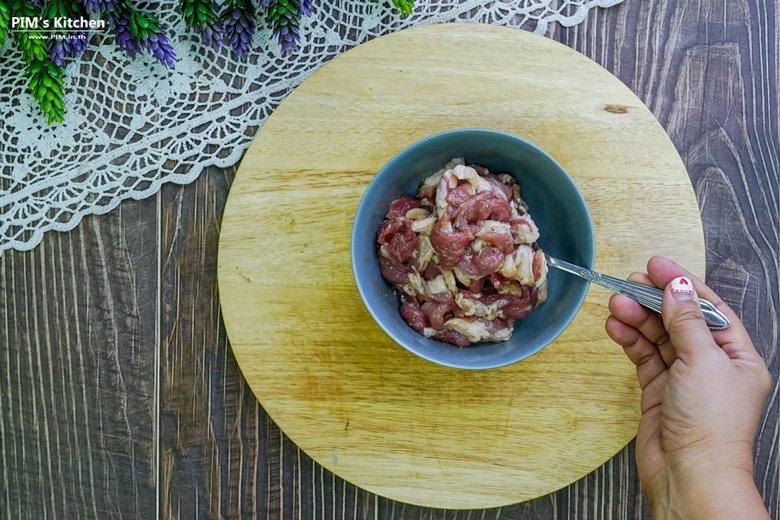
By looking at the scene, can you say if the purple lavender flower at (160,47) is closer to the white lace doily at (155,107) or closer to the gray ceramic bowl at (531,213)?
the white lace doily at (155,107)

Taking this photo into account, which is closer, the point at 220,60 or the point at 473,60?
the point at 473,60

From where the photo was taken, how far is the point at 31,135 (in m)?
2.10

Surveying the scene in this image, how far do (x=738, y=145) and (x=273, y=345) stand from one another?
1639 mm

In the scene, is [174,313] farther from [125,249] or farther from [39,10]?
[39,10]

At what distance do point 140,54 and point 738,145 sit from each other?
78.6 inches

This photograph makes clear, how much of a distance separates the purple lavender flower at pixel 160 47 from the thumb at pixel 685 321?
1.65m

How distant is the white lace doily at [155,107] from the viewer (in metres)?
2.05

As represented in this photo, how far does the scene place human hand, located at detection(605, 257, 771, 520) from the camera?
1.63 meters

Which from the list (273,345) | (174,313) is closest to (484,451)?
(273,345)

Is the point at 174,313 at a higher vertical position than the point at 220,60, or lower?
lower

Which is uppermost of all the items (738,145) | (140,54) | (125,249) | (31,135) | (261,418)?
(140,54)

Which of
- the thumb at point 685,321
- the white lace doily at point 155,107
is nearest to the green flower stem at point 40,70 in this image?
the white lace doily at point 155,107

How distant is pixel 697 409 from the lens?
1638 millimetres

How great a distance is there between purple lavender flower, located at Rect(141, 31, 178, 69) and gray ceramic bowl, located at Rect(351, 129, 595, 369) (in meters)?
0.85
